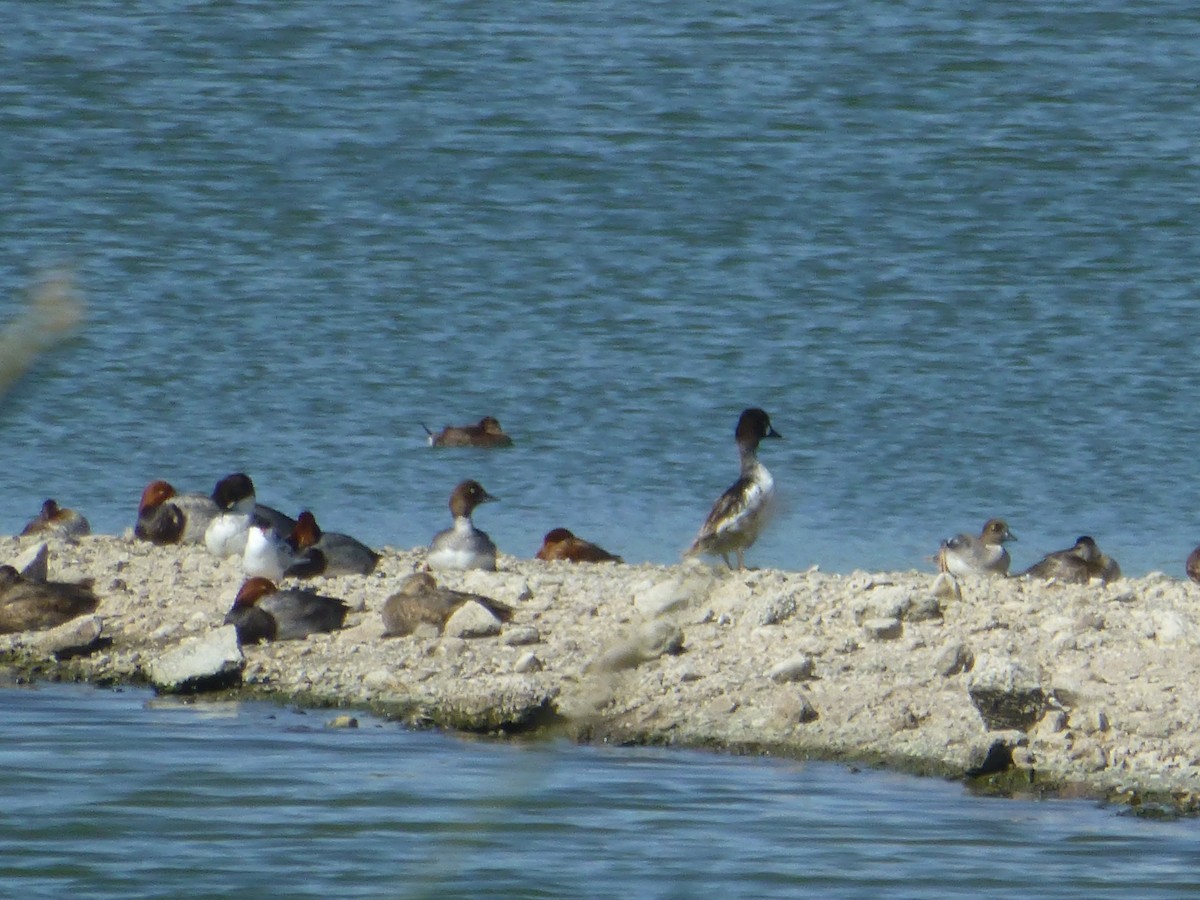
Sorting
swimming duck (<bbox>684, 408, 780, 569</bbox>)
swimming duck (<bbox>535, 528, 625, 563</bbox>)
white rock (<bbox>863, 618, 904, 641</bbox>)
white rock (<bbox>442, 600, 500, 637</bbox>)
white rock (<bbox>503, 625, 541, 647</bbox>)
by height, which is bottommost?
white rock (<bbox>503, 625, 541, 647</bbox>)

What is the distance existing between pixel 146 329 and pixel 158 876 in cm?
1878

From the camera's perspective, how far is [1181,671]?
989 centimetres

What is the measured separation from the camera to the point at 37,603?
1220 cm

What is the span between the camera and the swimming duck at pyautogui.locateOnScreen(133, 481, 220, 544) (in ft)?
48.8

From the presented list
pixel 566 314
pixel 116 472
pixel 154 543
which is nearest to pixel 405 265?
pixel 566 314

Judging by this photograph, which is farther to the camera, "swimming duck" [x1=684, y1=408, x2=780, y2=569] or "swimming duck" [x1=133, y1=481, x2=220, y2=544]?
"swimming duck" [x1=133, y1=481, x2=220, y2=544]

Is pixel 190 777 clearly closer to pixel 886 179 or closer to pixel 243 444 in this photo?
pixel 243 444

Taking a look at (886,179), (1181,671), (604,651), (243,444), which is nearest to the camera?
(604,651)

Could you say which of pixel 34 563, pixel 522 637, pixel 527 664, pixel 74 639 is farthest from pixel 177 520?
pixel 527 664

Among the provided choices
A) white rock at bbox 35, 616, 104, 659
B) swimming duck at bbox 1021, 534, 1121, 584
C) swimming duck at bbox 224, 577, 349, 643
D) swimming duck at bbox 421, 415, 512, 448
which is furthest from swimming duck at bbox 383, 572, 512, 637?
swimming duck at bbox 421, 415, 512, 448

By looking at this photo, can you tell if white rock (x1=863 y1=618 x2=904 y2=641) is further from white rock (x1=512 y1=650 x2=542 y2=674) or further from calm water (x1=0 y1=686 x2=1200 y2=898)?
white rock (x1=512 y1=650 x2=542 y2=674)

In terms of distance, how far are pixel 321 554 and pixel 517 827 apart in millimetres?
4932

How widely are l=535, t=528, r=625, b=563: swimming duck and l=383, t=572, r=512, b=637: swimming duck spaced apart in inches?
85.3

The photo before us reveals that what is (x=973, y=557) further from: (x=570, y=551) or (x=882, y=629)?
(x=882, y=629)
